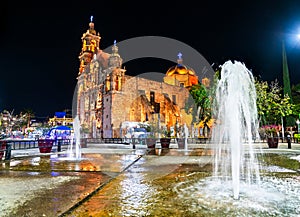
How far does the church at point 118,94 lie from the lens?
180 ft

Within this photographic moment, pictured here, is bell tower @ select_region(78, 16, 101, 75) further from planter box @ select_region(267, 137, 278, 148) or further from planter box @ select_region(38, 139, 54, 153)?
planter box @ select_region(267, 137, 278, 148)

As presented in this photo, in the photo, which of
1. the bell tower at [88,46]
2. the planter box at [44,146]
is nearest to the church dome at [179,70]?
the bell tower at [88,46]

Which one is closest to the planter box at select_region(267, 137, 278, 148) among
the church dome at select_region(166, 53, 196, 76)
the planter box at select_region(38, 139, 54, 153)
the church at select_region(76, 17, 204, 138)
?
the planter box at select_region(38, 139, 54, 153)

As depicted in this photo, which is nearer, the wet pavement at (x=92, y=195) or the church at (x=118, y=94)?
the wet pavement at (x=92, y=195)

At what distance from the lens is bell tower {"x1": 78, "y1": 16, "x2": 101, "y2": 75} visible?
225 feet

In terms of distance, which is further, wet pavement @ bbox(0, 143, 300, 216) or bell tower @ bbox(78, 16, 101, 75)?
bell tower @ bbox(78, 16, 101, 75)

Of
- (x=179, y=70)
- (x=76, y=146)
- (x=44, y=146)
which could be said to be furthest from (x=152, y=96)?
(x=76, y=146)

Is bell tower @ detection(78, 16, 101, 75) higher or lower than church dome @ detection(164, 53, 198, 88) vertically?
higher

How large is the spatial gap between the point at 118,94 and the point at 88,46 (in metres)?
23.1

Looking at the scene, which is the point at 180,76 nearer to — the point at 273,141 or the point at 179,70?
the point at 179,70

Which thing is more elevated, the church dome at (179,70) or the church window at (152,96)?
the church dome at (179,70)

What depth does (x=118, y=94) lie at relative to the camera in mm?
54531

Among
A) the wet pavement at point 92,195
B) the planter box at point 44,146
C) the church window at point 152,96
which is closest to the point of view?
the wet pavement at point 92,195

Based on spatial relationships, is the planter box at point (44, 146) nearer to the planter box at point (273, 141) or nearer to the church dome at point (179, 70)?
the planter box at point (273, 141)
